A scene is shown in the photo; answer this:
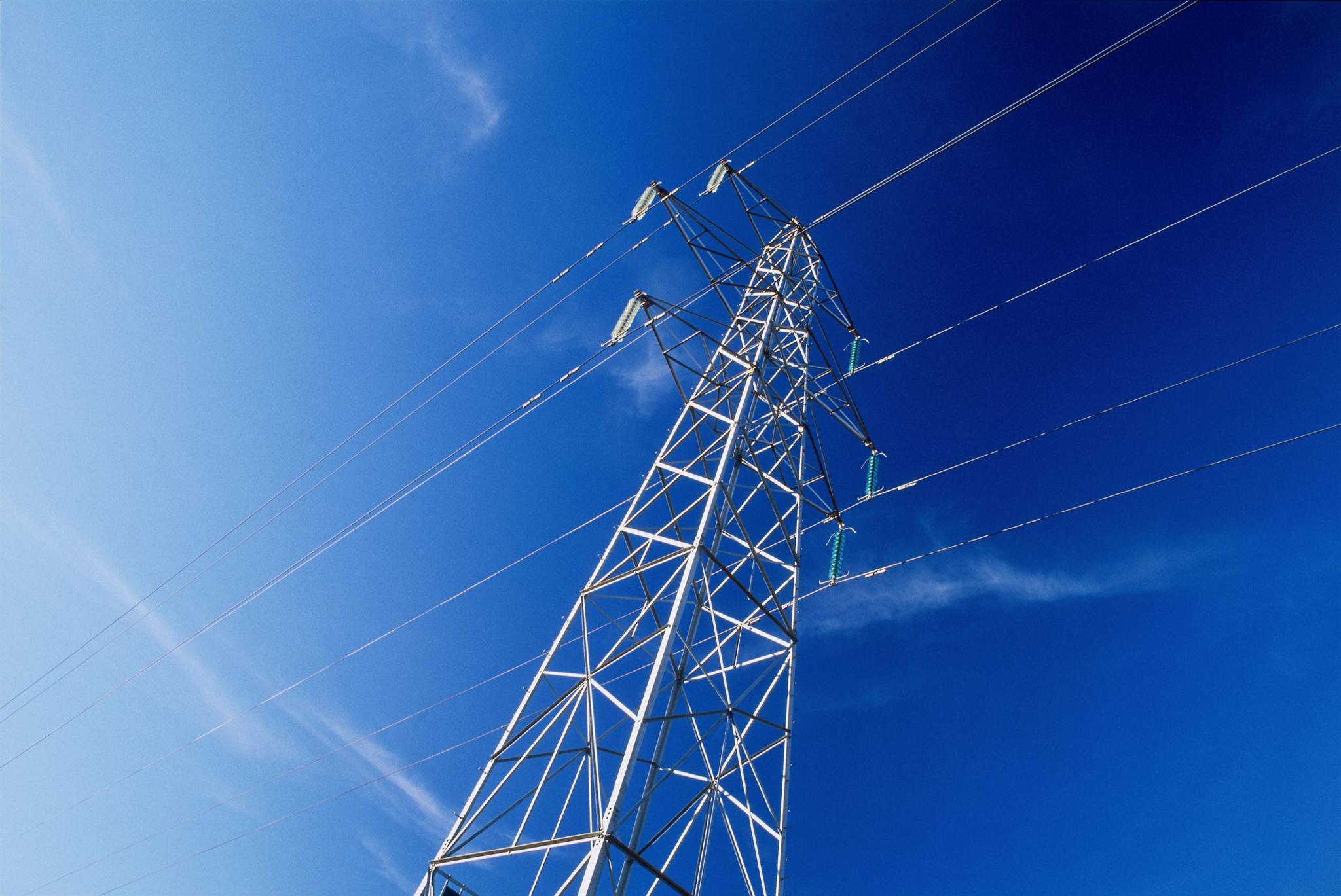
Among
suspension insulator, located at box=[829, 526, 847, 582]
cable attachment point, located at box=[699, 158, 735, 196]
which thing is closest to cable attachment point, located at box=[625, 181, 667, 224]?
cable attachment point, located at box=[699, 158, 735, 196]

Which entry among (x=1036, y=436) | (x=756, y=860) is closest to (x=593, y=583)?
(x=756, y=860)

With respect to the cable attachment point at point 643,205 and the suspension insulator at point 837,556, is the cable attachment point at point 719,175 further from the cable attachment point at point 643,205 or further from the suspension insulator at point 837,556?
the suspension insulator at point 837,556

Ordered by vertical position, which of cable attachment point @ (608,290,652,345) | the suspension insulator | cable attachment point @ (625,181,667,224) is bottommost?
the suspension insulator

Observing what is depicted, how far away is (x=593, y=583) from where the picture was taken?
1120cm

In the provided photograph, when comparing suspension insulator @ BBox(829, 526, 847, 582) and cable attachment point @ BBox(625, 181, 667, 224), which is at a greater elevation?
cable attachment point @ BBox(625, 181, 667, 224)

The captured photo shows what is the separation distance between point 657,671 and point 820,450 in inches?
323

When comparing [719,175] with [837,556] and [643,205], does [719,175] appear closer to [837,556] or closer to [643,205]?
[643,205]

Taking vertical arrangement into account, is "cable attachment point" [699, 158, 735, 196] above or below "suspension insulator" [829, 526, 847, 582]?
above

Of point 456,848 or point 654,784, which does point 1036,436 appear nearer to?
point 654,784

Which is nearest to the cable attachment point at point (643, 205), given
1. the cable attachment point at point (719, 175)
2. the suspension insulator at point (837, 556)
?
the cable attachment point at point (719, 175)

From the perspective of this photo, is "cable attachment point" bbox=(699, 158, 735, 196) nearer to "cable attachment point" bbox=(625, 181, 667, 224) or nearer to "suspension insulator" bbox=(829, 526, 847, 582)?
"cable attachment point" bbox=(625, 181, 667, 224)

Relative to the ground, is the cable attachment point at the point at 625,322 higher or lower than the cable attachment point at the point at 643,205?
lower

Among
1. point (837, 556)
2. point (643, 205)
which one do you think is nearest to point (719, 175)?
point (643, 205)

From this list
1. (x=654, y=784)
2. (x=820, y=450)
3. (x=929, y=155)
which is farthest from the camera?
(x=820, y=450)
